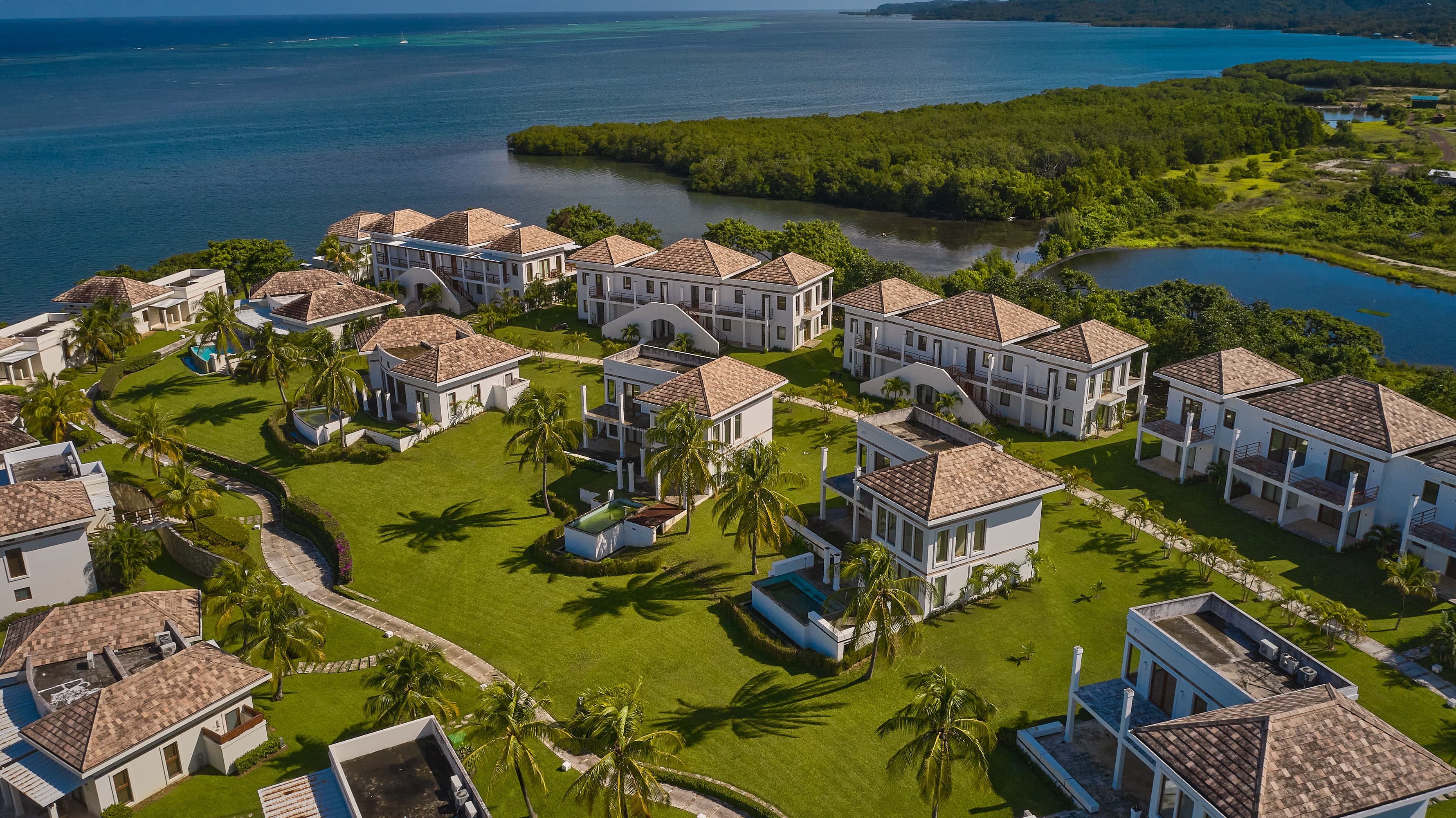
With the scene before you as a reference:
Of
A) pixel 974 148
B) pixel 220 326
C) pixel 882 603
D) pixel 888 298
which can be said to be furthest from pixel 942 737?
pixel 974 148

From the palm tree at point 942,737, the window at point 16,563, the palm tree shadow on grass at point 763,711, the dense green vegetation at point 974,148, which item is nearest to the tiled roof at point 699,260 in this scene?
the palm tree shadow on grass at point 763,711

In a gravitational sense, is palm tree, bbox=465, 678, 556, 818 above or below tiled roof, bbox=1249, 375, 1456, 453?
below

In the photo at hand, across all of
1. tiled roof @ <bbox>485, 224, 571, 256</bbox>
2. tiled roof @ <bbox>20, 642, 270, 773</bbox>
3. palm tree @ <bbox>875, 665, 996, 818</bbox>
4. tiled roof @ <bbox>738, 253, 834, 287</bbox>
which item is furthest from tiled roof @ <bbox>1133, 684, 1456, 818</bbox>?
tiled roof @ <bbox>485, 224, 571, 256</bbox>

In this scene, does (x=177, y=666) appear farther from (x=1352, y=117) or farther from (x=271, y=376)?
(x=1352, y=117)

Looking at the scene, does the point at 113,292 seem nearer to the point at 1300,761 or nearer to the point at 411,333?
the point at 411,333

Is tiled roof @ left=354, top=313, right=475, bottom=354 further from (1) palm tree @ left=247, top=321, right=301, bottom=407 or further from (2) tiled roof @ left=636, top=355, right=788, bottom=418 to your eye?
(2) tiled roof @ left=636, top=355, right=788, bottom=418
